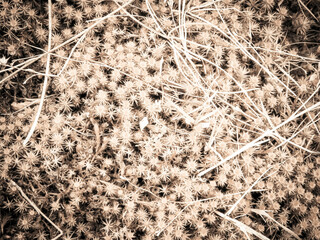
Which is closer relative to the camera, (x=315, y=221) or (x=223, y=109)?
(x=315, y=221)

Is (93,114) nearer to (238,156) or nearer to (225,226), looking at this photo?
(238,156)

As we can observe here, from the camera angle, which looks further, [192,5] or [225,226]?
[192,5]

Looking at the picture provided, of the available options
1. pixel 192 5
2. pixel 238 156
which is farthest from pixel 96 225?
pixel 192 5

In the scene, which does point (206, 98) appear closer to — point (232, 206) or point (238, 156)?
point (238, 156)

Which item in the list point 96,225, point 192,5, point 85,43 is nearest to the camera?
point 96,225

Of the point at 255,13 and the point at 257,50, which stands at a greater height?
the point at 255,13

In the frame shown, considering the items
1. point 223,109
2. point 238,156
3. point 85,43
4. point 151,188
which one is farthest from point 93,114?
point 238,156

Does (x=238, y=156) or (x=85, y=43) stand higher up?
(x=85, y=43)

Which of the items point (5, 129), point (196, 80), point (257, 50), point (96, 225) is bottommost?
point (96, 225)

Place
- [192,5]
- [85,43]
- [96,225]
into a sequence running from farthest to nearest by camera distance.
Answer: [192,5]
[85,43]
[96,225]
